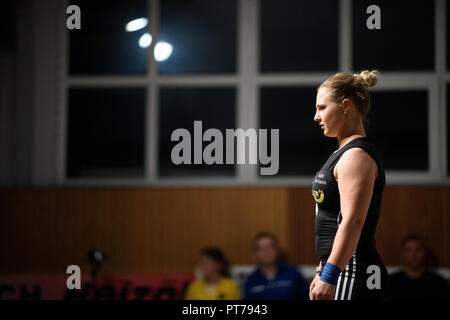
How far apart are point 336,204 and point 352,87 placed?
36cm

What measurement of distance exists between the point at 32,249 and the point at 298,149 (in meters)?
2.01

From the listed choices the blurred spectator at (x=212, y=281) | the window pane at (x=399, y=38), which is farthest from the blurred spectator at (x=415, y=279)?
the window pane at (x=399, y=38)

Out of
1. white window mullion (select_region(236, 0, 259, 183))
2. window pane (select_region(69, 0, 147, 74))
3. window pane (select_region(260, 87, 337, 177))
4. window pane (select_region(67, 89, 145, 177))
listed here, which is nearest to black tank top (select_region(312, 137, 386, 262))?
window pane (select_region(260, 87, 337, 177))

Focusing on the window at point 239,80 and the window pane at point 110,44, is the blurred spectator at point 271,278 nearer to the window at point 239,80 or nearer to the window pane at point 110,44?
the window at point 239,80

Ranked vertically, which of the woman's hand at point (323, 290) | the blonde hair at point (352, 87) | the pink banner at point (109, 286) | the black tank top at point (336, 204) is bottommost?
the pink banner at point (109, 286)

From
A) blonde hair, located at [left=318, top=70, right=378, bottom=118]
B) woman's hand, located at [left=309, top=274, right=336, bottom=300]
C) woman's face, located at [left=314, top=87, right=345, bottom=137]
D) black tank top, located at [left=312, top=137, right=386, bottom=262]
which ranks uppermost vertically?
blonde hair, located at [left=318, top=70, right=378, bottom=118]

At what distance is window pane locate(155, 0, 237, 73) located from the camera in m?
3.80

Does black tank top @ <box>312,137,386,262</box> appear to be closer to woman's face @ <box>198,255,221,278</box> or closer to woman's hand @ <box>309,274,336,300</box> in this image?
woman's hand @ <box>309,274,336,300</box>

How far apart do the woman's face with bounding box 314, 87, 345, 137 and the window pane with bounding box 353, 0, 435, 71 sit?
225cm

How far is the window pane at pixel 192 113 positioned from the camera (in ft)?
12.4

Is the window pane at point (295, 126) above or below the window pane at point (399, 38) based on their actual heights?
below

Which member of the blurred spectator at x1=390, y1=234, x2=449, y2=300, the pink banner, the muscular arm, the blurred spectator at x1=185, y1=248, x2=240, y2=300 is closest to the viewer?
the muscular arm

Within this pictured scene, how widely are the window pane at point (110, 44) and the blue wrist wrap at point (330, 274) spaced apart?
2.75 metres

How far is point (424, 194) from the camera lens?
3457 mm
